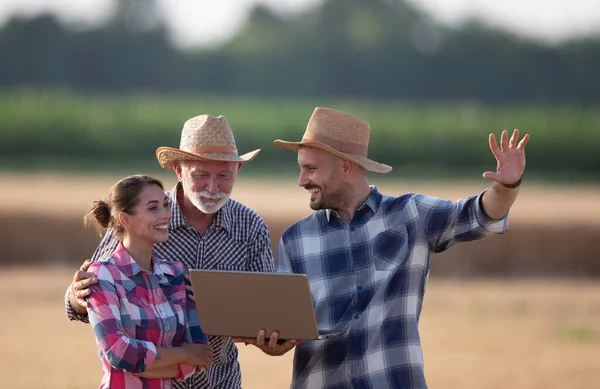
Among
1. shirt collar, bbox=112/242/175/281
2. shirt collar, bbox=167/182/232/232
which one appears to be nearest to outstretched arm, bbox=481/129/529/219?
shirt collar, bbox=167/182/232/232

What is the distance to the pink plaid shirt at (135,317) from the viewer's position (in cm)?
309

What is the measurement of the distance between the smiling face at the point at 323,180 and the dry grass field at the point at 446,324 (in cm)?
Result: 448

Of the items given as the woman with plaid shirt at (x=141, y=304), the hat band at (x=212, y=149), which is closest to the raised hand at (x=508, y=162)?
the hat band at (x=212, y=149)

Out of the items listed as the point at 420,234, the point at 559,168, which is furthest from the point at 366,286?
the point at 559,168

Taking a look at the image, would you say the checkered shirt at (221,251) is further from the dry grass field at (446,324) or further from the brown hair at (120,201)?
the dry grass field at (446,324)

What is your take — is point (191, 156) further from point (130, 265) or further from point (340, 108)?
point (340, 108)

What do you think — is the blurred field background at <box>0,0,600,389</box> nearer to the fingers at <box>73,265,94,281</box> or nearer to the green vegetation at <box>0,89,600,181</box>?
the green vegetation at <box>0,89,600,181</box>

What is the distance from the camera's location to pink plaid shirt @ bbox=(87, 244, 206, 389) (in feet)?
10.1

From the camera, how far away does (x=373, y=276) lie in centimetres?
349

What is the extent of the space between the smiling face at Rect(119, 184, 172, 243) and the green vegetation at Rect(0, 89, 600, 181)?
19.2 m

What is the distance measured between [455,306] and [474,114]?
14.1 m

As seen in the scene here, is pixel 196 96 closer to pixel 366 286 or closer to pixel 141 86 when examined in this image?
pixel 141 86

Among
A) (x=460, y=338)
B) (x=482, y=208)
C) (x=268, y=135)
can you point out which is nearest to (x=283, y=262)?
(x=482, y=208)

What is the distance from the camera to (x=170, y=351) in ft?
10.4
